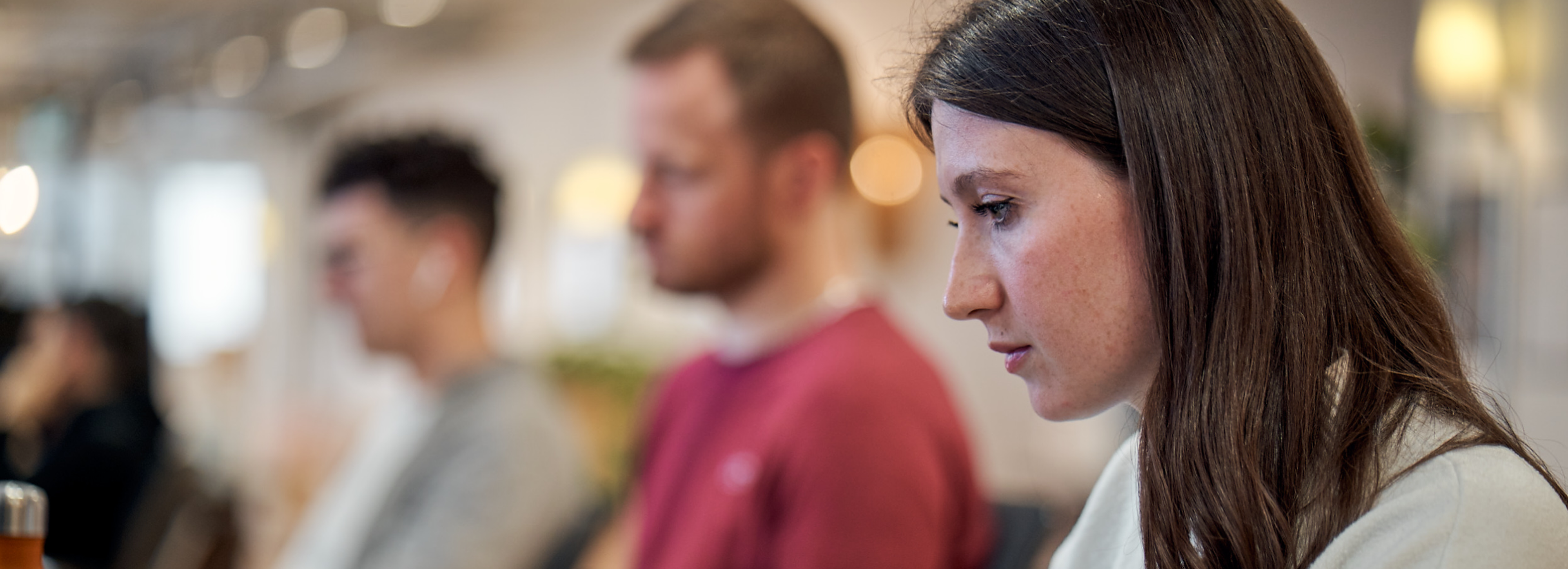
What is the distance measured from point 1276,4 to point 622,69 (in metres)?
5.80

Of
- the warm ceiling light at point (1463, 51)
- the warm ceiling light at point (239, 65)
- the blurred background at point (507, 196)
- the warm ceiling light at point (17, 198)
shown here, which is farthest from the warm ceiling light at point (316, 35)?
the warm ceiling light at point (17, 198)

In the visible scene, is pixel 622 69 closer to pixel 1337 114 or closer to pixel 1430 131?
pixel 1430 131

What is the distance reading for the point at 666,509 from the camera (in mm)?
1646

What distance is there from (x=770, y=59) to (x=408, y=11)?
185 inches

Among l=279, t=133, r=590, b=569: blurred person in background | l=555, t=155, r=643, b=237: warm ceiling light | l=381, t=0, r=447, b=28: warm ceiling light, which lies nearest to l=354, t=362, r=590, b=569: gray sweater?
l=279, t=133, r=590, b=569: blurred person in background

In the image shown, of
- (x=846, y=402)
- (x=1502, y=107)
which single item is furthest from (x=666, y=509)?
(x=1502, y=107)

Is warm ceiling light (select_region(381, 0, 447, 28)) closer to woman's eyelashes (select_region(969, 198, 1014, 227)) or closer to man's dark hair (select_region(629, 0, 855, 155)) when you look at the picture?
man's dark hair (select_region(629, 0, 855, 155))

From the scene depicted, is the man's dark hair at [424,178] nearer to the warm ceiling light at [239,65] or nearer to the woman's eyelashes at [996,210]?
the woman's eyelashes at [996,210]

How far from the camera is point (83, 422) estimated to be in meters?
3.79

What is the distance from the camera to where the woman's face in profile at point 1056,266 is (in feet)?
2.29

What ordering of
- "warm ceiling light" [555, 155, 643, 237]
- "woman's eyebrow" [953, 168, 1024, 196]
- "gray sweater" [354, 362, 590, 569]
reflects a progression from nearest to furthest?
1. "woman's eyebrow" [953, 168, 1024, 196]
2. "gray sweater" [354, 362, 590, 569]
3. "warm ceiling light" [555, 155, 643, 237]

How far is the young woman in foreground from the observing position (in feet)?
2.16

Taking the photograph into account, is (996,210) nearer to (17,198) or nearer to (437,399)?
(17,198)

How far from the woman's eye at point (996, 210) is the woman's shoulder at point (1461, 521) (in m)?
0.27
